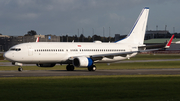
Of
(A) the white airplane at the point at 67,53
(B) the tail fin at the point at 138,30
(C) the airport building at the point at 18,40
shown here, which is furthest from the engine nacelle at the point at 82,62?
(C) the airport building at the point at 18,40

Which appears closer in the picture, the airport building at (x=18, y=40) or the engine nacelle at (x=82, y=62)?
the engine nacelle at (x=82, y=62)

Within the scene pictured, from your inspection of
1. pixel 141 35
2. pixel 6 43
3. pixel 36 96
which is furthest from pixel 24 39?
pixel 36 96

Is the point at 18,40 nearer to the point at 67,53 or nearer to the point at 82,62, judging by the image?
the point at 67,53

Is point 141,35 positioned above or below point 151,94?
above

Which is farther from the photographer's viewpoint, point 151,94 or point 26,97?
point 151,94

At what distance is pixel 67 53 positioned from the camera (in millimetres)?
44844

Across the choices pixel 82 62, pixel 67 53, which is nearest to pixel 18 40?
pixel 67 53

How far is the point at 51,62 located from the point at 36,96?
2713cm

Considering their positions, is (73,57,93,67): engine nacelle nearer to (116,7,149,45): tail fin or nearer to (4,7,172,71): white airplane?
(4,7,172,71): white airplane

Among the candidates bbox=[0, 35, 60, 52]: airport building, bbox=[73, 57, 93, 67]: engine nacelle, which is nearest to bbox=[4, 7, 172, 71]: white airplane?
bbox=[73, 57, 93, 67]: engine nacelle

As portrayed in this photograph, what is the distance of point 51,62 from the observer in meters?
43.7

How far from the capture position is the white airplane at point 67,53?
41.5m

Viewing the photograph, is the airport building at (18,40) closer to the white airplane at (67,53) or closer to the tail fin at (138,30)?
the tail fin at (138,30)

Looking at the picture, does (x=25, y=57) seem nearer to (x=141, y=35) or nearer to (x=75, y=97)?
(x=141, y=35)
